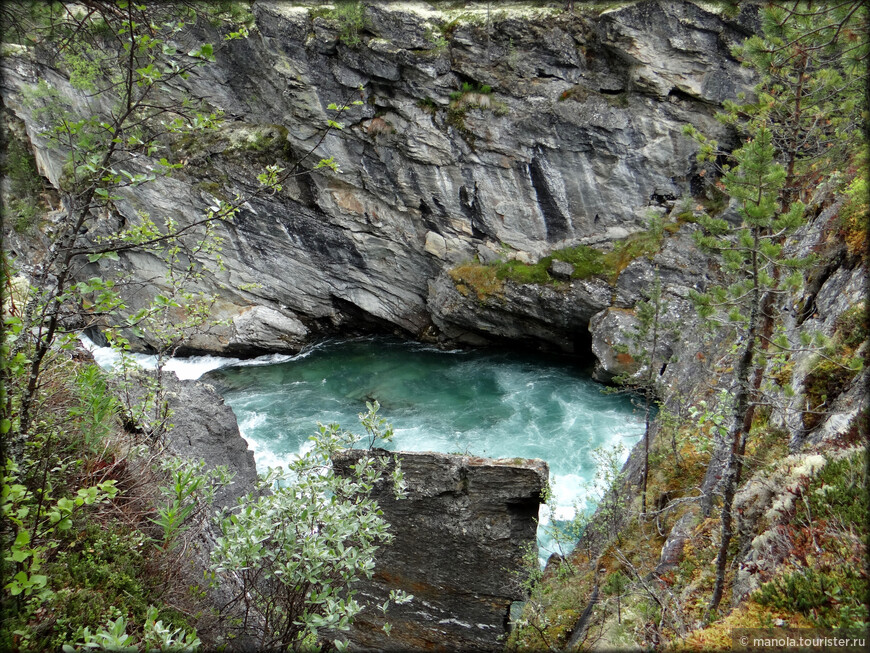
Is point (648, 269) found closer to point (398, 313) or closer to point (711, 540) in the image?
point (398, 313)

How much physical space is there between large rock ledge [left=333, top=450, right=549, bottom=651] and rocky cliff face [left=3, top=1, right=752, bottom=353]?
47.4ft

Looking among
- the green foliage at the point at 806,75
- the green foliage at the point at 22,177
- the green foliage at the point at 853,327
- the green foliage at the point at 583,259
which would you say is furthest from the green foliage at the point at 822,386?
the green foliage at the point at 22,177

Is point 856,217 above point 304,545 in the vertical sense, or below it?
above

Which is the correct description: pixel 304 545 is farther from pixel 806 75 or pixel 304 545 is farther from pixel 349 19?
pixel 349 19

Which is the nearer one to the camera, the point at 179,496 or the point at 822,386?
the point at 179,496

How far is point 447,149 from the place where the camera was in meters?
22.5

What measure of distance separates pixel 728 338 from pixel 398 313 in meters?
16.6

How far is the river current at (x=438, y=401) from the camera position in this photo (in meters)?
18.0

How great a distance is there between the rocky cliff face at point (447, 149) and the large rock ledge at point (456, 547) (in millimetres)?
14456

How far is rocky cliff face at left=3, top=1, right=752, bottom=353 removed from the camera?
20594 mm

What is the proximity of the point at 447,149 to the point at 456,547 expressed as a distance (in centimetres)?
1777

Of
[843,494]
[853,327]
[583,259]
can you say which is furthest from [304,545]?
[583,259]

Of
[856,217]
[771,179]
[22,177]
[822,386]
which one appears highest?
[22,177]

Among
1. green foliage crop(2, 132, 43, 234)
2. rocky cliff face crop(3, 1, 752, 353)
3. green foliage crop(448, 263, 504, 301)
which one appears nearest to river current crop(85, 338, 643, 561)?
rocky cliff face crop(3, 1, 752, 353)
